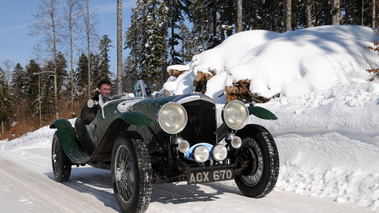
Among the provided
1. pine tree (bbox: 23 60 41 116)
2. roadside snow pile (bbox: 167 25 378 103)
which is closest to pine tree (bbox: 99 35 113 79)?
pine tree (bbox: 23 60 41 116)

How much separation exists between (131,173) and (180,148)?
62 centimetres

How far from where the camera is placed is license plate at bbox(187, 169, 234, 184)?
3572mm

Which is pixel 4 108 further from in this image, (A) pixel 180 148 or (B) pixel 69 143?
(A) pixel 180 148

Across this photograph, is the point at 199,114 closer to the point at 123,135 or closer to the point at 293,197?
the point at 123,135

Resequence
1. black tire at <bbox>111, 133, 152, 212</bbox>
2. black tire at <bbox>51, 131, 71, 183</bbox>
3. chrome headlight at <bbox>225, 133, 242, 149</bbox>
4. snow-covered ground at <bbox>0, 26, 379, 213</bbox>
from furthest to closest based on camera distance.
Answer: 1. black tire at <bbox>51, 131, 71, 183</bbox>
2. chrome headlight at <bbox>225, 133, 242, 149</bbox>
3. snow-covered ground at <bbox>0, 26, 379, 213</bbox>
4. black tire at <bbox>111, 133, 152, 212</bbox>

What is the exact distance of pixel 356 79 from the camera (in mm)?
9195

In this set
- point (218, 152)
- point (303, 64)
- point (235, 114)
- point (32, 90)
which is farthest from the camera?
point (32, 90)

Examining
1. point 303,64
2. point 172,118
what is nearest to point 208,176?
point 172,118

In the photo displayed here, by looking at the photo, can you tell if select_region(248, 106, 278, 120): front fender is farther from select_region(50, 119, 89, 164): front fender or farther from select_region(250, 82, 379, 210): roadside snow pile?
select_region(50, 119, 89, 164): front fender

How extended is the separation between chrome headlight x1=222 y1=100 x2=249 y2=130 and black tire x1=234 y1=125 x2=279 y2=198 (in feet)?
1.00

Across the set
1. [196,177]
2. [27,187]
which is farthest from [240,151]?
[27,187]

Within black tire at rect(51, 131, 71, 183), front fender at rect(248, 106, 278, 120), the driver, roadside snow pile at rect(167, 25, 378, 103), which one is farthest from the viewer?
roadside snow pile at rect(167, 25, 378, 103)

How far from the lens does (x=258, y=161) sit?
13.9ft

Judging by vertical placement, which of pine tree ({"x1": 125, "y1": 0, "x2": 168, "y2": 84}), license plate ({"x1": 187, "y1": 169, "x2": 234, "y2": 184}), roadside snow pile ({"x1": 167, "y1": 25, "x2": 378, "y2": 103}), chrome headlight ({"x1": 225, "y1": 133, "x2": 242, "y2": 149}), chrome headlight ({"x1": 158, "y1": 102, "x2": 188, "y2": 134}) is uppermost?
pine tree ({"x1": 125, "y1": 0, "x2": 168, "y2": 84})
